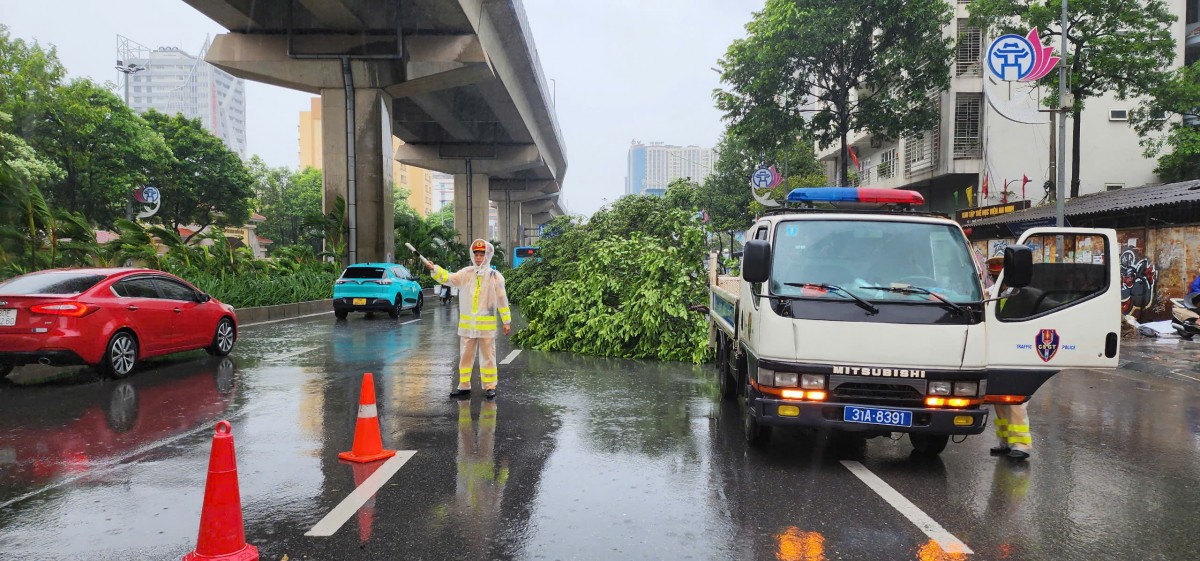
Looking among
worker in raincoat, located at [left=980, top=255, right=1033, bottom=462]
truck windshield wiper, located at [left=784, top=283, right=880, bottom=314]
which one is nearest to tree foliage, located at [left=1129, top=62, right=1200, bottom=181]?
worker in raincoat, located at [left=980, top=255, right=1033, bottom=462]

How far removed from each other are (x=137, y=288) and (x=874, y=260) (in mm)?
9492

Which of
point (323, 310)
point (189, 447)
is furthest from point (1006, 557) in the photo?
point (323, 310)

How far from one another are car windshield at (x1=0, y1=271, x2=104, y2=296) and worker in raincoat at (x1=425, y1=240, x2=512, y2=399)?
4979 millimetres

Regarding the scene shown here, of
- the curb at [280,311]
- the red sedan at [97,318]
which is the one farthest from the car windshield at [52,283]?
the curb at [280,311]

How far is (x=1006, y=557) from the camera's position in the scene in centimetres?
412

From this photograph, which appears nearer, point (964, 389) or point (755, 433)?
point (964, 389)

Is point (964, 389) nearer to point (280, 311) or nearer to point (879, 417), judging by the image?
point (879, 417)

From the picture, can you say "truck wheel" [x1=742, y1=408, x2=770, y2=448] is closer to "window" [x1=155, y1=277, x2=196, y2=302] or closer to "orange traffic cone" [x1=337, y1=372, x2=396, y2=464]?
"orange traffic cone" [x1=337, y1=372, x2=396, y2=464]

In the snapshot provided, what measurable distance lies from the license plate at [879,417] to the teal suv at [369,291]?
16.9 metres

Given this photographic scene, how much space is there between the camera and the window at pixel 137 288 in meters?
10.2

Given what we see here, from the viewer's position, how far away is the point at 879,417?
5.47 metres

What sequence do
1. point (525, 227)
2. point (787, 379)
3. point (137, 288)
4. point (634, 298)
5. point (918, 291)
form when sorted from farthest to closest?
point (525, 227), point (634, 298), point (137, 288), point (918, 291), point (787, 379)

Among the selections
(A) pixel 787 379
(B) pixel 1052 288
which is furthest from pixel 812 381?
(B) pixel 1052 288

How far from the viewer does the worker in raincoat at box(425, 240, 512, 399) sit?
8.54 meters
